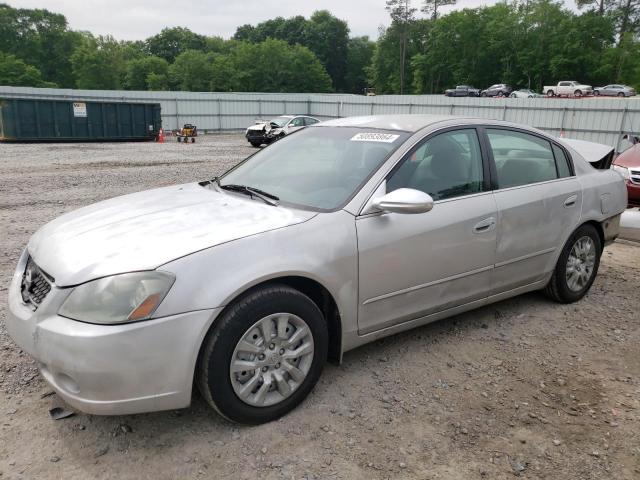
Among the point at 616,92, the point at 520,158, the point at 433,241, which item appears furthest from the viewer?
the point at 616,92

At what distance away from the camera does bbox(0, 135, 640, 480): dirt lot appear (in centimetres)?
250

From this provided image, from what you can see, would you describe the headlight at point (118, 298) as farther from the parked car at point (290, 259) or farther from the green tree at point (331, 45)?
the green tree at point (331, 45)

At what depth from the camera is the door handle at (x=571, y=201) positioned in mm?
4207

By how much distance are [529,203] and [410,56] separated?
282 feet

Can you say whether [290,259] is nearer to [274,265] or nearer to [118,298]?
[274,265]

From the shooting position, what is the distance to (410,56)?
275 feet

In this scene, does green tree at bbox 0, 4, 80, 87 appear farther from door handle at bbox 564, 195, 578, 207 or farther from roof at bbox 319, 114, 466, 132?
door handle at bbox 564, 195, 578, 207

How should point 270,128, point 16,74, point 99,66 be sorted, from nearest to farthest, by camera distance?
point 270,128, point 16,74, point 99,66

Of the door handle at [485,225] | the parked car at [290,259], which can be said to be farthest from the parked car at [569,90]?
the door handle at [485,225]

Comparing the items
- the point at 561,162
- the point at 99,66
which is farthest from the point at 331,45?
the point at 561,162

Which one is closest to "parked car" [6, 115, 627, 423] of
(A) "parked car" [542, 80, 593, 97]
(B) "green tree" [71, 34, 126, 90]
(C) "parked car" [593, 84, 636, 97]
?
(C) "parked car" [593, 84, 636, 97]

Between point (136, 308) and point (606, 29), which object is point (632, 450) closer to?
point (136, 308)

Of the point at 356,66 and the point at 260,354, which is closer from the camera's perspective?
the point at 260,354

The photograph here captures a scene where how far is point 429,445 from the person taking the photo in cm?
267
